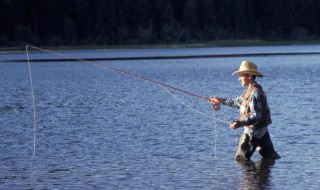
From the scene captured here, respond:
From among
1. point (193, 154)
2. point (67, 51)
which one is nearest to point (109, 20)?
point (67, 51)

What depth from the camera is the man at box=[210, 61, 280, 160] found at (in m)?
14.6

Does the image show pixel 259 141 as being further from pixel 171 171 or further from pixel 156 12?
pixel 156 12

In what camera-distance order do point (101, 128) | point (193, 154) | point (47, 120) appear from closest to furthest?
point (193, 154) → point (101, 128) → point (47, 120)

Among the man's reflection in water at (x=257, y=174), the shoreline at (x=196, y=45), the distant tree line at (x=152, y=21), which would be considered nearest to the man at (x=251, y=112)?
the man's reflection in water at (x=257, y=174)

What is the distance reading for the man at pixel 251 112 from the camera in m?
14.6

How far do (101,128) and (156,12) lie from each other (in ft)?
339

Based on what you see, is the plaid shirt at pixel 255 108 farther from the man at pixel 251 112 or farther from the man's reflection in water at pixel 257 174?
the man's reflection in water at pixel 257 174

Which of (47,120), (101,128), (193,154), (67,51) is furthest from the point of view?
(67,51)

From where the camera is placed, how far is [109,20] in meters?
124

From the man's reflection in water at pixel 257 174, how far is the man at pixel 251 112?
25cm

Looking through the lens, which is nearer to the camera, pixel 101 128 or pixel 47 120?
pixel 101 128

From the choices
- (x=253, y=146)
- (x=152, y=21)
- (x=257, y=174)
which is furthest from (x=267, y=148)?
(x=152, y=21)

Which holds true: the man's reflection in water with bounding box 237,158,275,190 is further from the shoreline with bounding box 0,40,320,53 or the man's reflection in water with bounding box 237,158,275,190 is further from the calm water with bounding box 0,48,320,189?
the shoreline with bounding box 0,40,320,53

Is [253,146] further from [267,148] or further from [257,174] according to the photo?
[257,174]
